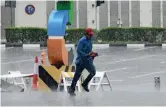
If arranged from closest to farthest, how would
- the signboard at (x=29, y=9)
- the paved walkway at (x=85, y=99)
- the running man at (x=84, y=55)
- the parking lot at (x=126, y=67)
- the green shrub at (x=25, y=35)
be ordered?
the paved walkway at (x=85, y=99) < the running man at (x=84, y=55) < the parking lot at (x=126, y=67) < the green shrub at (x=25, y=35) < the signboard at (x=29, y=9)

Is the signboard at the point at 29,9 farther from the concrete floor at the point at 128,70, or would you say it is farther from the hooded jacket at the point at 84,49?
the hooded jacket at the point at 84,49

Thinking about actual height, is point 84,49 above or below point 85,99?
above

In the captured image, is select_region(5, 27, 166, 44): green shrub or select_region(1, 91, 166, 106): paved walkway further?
select_region(5, 27, 166, 44): green shrub

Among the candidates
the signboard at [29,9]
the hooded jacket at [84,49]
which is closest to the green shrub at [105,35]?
the signboard at [29,9]

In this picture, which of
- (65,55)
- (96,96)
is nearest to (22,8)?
(65,55)

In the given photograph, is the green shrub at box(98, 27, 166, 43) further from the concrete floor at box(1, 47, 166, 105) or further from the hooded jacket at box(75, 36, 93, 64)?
the hooded jacket at box(75, 36, 93, 64)

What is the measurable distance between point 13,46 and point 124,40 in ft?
24.7

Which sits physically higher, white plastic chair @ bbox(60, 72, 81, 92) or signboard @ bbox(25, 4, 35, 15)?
signboard @ bbox(25, 4, 35, 15)

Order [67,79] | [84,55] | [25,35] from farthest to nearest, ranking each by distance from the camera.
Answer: [25,35] → [67,79] → [84,55]

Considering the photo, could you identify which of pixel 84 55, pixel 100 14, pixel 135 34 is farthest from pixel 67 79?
pixel 100 14

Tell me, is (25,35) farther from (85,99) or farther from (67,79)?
(85,99)

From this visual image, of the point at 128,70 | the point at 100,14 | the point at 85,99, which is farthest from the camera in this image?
the point at 100,14

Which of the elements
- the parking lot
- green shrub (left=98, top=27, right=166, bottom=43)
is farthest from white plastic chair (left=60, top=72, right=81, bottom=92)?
green shrub (left=98, top=27, right=166, bottom=43)

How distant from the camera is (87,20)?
41.5m
